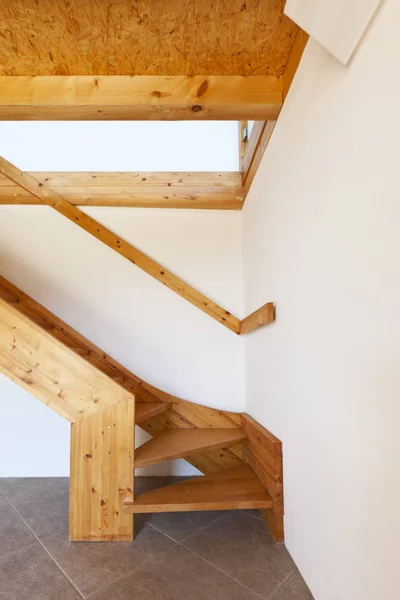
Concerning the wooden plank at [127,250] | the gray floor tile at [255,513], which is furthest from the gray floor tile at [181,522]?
the wooden plank at [127,250]

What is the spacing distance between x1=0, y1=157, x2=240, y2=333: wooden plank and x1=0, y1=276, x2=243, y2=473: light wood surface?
29.9 inches

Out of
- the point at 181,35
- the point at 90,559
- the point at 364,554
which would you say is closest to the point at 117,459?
the point at 90,559

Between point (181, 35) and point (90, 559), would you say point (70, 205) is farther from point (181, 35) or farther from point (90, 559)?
point (90, 559)

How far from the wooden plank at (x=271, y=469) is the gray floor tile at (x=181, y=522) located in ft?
1.13

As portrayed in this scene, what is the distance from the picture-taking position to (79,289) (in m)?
3.09

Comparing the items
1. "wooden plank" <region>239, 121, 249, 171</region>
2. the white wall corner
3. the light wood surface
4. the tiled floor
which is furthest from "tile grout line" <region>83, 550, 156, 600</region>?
"wooden plank" <region>239, 121, 249, 171</region>

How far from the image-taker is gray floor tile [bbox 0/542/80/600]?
148cm

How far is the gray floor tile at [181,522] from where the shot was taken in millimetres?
1945

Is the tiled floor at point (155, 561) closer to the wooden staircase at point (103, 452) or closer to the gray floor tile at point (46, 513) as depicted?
the gray floor tile at point (46, 513)

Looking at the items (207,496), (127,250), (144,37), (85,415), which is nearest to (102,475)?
(85,415)

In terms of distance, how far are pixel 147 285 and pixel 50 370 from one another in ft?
4.33

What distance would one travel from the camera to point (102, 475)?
74.5 inches

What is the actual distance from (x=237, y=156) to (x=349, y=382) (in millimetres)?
2723

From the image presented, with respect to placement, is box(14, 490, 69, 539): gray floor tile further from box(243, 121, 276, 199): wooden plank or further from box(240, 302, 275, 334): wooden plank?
box(243, 121, 276, 199): wooden plank
